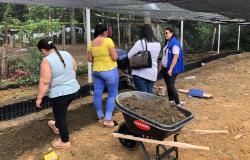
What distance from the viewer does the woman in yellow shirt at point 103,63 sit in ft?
16.7

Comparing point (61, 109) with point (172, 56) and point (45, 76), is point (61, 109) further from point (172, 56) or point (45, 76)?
point (172, 56)

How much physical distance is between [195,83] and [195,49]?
970 centimetres

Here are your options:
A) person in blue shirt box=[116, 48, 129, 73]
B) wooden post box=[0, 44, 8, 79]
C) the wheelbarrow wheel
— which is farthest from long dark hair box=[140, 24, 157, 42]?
wooden post box=[0, 44, 8, 79]

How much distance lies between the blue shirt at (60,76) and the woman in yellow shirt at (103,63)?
2.53ft

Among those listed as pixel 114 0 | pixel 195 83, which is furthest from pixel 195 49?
pixel 114 0

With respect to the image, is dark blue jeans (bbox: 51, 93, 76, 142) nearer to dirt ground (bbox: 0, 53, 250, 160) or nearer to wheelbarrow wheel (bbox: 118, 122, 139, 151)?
dirt ground (bbox: 0, 53, 250, 160)

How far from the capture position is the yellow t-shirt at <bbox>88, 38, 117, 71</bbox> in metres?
5.08

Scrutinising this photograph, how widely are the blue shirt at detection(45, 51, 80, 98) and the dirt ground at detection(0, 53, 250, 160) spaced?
76cm

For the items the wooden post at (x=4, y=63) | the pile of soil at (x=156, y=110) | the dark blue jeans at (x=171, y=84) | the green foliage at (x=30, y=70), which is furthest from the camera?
the wooden post at (x=4, y=63)

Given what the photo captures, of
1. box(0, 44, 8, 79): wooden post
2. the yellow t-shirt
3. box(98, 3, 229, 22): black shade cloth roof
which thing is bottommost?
box(0, 44, 8, 79): wooden post

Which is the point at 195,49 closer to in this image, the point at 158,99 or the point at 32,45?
the point at 32,45

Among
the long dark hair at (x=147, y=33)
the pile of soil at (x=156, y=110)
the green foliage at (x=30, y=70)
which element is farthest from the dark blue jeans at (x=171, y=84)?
the green foliage at (x=30, y=70)

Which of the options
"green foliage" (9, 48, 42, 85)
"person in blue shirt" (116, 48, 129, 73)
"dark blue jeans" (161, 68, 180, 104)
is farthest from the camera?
"green foliage" (9, 48, 42, 85)

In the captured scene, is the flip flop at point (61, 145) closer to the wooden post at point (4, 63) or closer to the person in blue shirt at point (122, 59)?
the person in blue shirt at point (122, 59)
